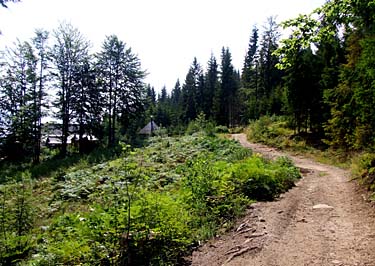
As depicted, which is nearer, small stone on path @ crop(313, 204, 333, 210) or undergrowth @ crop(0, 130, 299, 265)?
undergrowth @ crop(0, 130, 299, 265)

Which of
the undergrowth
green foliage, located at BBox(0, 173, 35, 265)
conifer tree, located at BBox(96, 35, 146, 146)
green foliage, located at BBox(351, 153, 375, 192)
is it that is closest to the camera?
the undergrowth

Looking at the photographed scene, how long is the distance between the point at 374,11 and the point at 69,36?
34.2 meters

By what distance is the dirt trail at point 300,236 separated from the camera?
4.71 m

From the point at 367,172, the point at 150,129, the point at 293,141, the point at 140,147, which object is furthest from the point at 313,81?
the point at 150,129

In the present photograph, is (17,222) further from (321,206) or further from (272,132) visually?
(272,132)

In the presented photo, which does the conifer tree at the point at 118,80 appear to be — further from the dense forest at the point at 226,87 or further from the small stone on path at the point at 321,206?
the small stone on path at the point at 321,206

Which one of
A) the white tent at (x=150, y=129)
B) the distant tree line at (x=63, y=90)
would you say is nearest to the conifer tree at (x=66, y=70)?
the distant tree line at (x=63, y=90)

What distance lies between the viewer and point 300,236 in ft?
18.3

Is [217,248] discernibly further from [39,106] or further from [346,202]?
[39,106]

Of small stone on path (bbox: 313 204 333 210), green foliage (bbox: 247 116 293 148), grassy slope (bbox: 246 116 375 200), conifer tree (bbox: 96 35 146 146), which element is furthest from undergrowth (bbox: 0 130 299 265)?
conifer tree (bbox: 96 35 146 146)

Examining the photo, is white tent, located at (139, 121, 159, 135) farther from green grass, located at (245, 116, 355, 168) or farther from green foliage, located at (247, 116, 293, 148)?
green foliage, located at (247, 116, 293, 148)

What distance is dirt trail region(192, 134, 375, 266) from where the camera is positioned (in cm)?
471

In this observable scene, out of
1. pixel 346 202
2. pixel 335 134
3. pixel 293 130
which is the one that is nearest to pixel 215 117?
pixel 293 130

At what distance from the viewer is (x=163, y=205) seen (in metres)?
5.73
